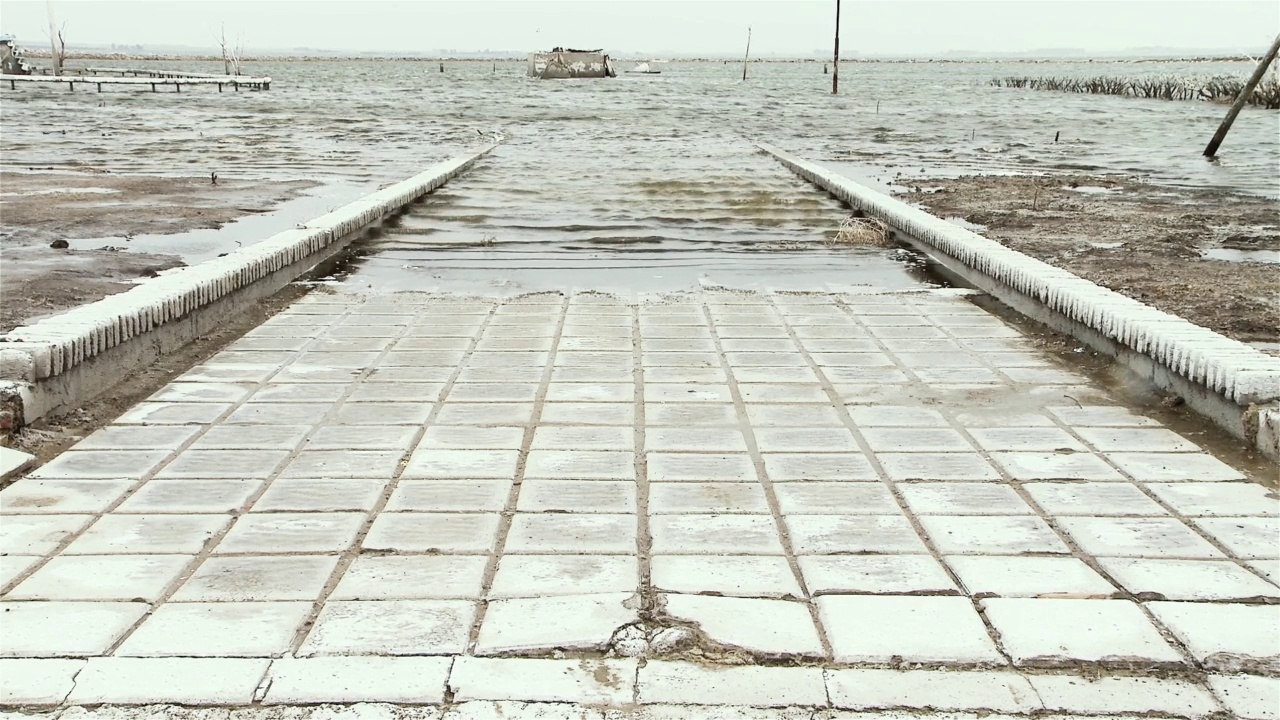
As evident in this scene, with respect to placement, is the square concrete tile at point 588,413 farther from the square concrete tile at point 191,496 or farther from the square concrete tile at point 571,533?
the square concrete tile at point 191,496

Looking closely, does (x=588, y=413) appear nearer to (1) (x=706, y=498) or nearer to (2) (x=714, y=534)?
(1) (x=706, y=498)

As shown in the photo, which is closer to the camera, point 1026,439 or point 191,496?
point 191,496

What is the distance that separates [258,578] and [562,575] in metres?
0.79

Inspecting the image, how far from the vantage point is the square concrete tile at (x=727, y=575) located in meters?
2.97

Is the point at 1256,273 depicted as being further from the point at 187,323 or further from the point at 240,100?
the point at 240,100

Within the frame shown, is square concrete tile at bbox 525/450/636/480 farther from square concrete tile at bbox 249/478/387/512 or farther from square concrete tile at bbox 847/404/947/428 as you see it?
square concrete tile at bbox 847/404/947/428

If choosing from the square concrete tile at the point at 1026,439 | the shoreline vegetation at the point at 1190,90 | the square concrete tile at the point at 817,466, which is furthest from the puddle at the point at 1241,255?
the shoreline vegetation at the point at 1190,90

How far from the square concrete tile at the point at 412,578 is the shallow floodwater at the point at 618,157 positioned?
15.3 feet

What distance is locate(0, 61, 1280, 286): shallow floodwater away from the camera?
30.5 feet

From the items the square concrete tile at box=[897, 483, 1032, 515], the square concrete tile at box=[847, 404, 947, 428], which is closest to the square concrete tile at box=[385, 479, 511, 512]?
the square concrete tile at box=[897, 483, 1032, 515]

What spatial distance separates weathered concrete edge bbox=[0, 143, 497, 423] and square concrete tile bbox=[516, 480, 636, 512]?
195 centimetres

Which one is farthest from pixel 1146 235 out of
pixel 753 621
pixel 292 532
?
pixel 292 532

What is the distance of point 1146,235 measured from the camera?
32.3 feet

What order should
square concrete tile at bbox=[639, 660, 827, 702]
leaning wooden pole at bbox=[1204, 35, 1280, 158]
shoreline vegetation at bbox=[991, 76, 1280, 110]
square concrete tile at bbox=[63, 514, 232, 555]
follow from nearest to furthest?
1. square concrete tile at bbox=[639, 660, 827, 702]
2. square concrete tile at bbox=[63, 514, 232, 555]
3. leaning wooden pole at bbox=[1204, 35, 1280, 158]
4. shoreline vegetation at bbox=[991, 76, 1280, 110]
